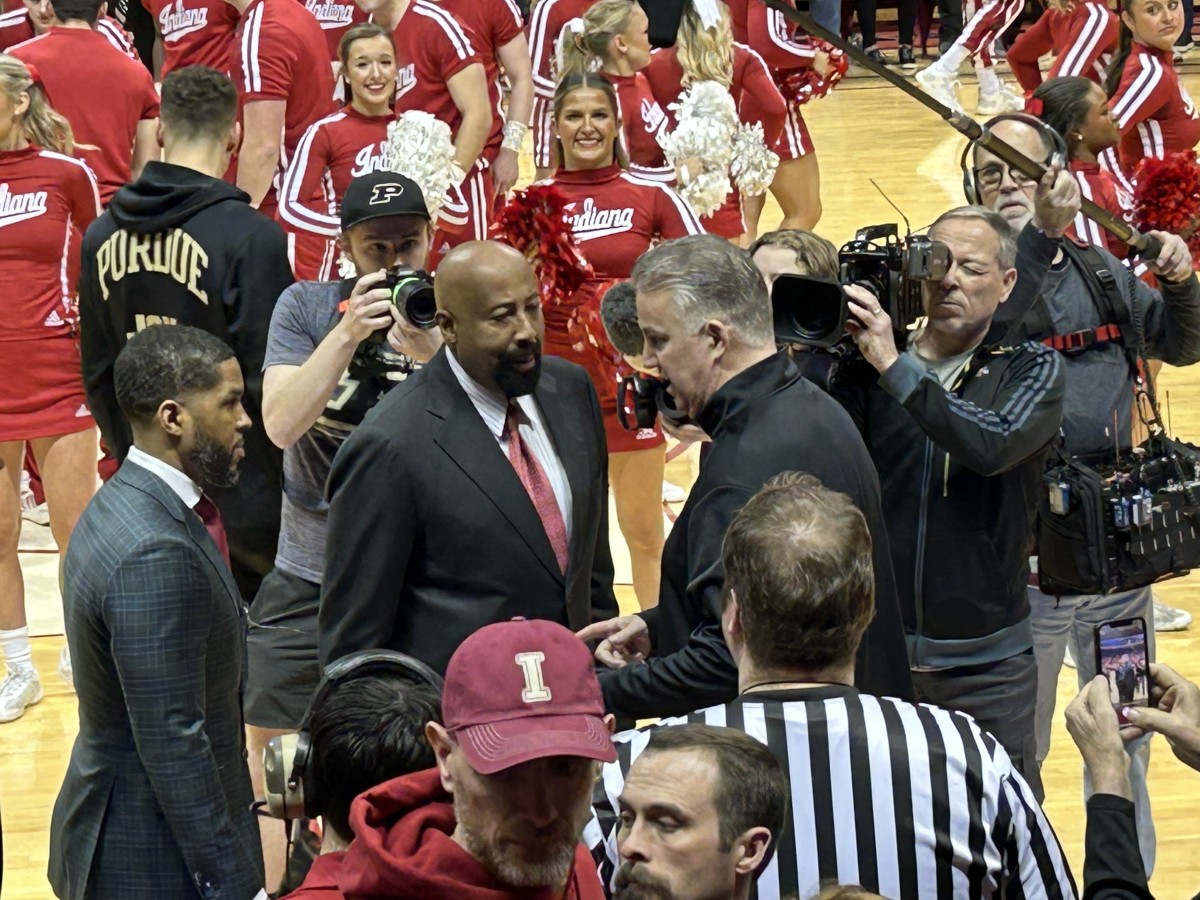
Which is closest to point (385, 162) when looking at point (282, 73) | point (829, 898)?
point (282, 73)

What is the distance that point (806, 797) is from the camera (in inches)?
95.2

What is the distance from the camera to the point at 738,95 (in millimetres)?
8156

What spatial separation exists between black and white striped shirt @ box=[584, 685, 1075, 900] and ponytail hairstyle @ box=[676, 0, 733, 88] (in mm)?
5446

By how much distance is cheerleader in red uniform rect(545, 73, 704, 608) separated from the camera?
5312 mm

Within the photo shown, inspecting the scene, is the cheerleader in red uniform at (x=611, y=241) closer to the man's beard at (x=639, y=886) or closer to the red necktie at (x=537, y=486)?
the red necktie at (x=537, y=486)

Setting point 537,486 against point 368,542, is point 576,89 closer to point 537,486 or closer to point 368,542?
point 537,486

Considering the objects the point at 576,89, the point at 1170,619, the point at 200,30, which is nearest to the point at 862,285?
the point at 576,89

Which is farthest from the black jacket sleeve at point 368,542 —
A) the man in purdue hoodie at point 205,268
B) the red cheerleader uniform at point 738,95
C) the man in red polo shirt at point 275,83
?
the red cheerleader uniform at point 738,95

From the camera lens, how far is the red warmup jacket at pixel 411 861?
189cm

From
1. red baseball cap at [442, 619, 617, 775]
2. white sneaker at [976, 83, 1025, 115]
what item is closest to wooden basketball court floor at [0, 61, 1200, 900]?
red baseball cap at [442, 619, 617, 775]

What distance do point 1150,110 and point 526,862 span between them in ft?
17.0

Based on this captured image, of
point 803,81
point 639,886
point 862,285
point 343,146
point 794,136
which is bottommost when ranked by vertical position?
point 794,136

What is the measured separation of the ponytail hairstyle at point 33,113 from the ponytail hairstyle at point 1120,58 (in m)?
3.52

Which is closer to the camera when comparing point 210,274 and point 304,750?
point 304,750
